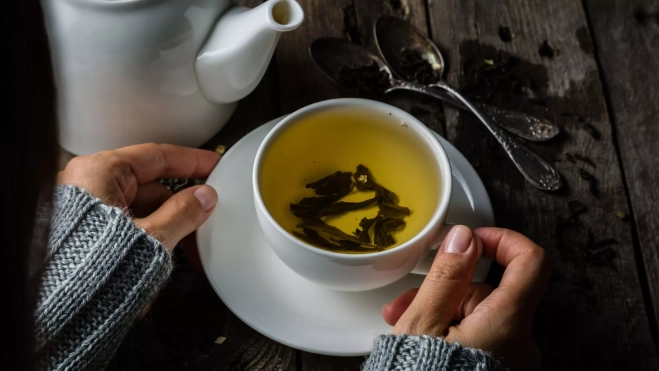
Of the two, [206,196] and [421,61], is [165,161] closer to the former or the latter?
[206,196]

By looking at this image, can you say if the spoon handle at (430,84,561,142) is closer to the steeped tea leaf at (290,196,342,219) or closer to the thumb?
the steeped tea leaf at (290,196,342,219)

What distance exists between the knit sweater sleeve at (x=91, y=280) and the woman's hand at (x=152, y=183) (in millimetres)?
31

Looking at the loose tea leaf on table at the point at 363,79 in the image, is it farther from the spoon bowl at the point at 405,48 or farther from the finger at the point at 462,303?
the finger at the point at 462,303

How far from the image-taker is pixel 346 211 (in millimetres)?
894

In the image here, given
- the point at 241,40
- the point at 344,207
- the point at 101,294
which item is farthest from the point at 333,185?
the point at 101,294

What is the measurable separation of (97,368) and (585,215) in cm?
70

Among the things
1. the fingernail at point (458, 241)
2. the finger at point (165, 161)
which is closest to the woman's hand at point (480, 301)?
the fingernail at point (458, 241)

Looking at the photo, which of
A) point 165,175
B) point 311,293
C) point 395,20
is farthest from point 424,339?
point 395,20

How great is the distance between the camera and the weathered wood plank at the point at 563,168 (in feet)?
2.81

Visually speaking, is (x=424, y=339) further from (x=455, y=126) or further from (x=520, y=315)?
(x=455, y=126)

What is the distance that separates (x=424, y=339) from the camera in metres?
0.65

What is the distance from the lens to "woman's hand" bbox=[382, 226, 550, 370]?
27.0 inches

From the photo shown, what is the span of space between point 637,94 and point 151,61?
0.77 meters

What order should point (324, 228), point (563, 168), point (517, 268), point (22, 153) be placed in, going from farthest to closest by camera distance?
point (563, 168) < point (324, 228) < point (517, 268) < point (22, 153)
